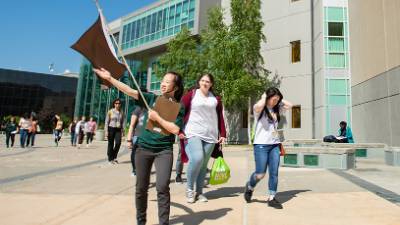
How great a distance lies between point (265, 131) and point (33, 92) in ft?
254

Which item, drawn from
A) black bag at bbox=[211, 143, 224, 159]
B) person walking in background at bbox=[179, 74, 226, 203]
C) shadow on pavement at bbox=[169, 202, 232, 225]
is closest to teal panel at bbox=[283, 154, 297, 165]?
black bag at bbox=[211, 143, 224, 159]

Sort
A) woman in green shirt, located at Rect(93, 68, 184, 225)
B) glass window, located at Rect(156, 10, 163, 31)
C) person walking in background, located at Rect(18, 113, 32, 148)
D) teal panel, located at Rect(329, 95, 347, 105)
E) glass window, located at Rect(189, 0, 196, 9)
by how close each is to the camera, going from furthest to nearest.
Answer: glass window, located at Rect(156, 10, 163, 31)
glass window, located at Rect(189, 0, 196, 9)
teal panel, located at Rect(329, 95, 347, 105)
person walking in background, located at Rect(18, 113, 32, 148)
woman in green shirt, located at Rect(93, 68, 184, 225)

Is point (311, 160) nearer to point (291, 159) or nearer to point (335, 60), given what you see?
point (291, 159)

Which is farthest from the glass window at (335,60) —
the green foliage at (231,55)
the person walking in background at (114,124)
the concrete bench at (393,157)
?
the person walking in background at (114,124)

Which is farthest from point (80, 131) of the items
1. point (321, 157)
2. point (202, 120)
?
point (202, 120)

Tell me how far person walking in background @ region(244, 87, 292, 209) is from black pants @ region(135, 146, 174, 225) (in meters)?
1.77

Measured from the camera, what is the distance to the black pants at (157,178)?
3.37m

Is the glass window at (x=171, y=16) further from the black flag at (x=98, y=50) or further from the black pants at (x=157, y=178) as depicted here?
the black pants at (x=157, y=178)

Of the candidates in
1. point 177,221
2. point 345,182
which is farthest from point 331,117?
point 177,221

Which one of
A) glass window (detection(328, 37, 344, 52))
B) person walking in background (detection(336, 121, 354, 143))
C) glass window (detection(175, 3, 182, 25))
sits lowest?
person walking in background (detection(336, 121, 354, 143))

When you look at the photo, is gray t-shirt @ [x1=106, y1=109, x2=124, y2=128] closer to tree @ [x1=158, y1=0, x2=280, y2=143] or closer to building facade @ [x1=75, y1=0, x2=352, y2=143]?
tree @ [x1=158, y1=0, x2=280, y2=143]

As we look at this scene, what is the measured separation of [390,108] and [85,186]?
1119 cm

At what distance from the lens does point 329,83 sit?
77.3 feet

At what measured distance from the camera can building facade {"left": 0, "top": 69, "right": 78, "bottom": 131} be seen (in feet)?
230
